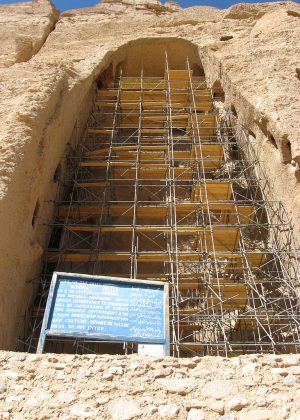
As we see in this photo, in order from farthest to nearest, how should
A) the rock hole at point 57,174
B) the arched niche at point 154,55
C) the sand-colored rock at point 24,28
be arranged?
the arched niche at point 154,55 → the sand-colored rock at point 24,28 → the rock hole at point 57,174

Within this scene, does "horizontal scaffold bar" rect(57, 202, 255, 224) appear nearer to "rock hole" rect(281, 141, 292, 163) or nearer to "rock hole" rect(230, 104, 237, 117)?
"rock hole" rect(281, 141, 292, 163)

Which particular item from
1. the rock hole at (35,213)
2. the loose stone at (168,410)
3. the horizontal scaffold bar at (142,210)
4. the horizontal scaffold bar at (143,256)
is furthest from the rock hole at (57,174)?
the loose stone at (168,410)

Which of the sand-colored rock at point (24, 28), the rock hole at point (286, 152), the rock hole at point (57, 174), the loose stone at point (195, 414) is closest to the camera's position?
the loose stone at point (195, 414)

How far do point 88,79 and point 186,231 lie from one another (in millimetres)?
4130

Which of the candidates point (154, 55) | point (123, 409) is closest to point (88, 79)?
point (154, 55)

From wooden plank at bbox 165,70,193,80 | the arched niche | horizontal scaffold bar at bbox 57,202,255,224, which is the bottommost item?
horizontal scaffold bar at bbox 57,202,255,224

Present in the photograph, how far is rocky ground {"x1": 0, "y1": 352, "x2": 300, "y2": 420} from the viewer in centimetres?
362

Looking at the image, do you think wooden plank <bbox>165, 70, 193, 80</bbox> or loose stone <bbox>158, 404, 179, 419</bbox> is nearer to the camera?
loose stone <bbox>158, 404, 179, 419</bbox>

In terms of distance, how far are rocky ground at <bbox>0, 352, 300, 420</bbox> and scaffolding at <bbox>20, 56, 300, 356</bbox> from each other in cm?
175

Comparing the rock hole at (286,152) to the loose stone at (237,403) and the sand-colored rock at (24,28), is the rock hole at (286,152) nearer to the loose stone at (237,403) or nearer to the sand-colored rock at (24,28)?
the loose stone at (237,403)

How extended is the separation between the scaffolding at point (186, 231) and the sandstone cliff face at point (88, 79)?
0.46 metres

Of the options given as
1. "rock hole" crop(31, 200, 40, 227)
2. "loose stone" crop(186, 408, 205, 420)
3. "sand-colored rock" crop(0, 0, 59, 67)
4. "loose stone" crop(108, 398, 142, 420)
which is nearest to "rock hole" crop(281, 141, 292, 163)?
"rock hole" crop(31, 200, 40, 227)

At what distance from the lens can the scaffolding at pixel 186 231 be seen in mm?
7059

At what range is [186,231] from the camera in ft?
25.5
